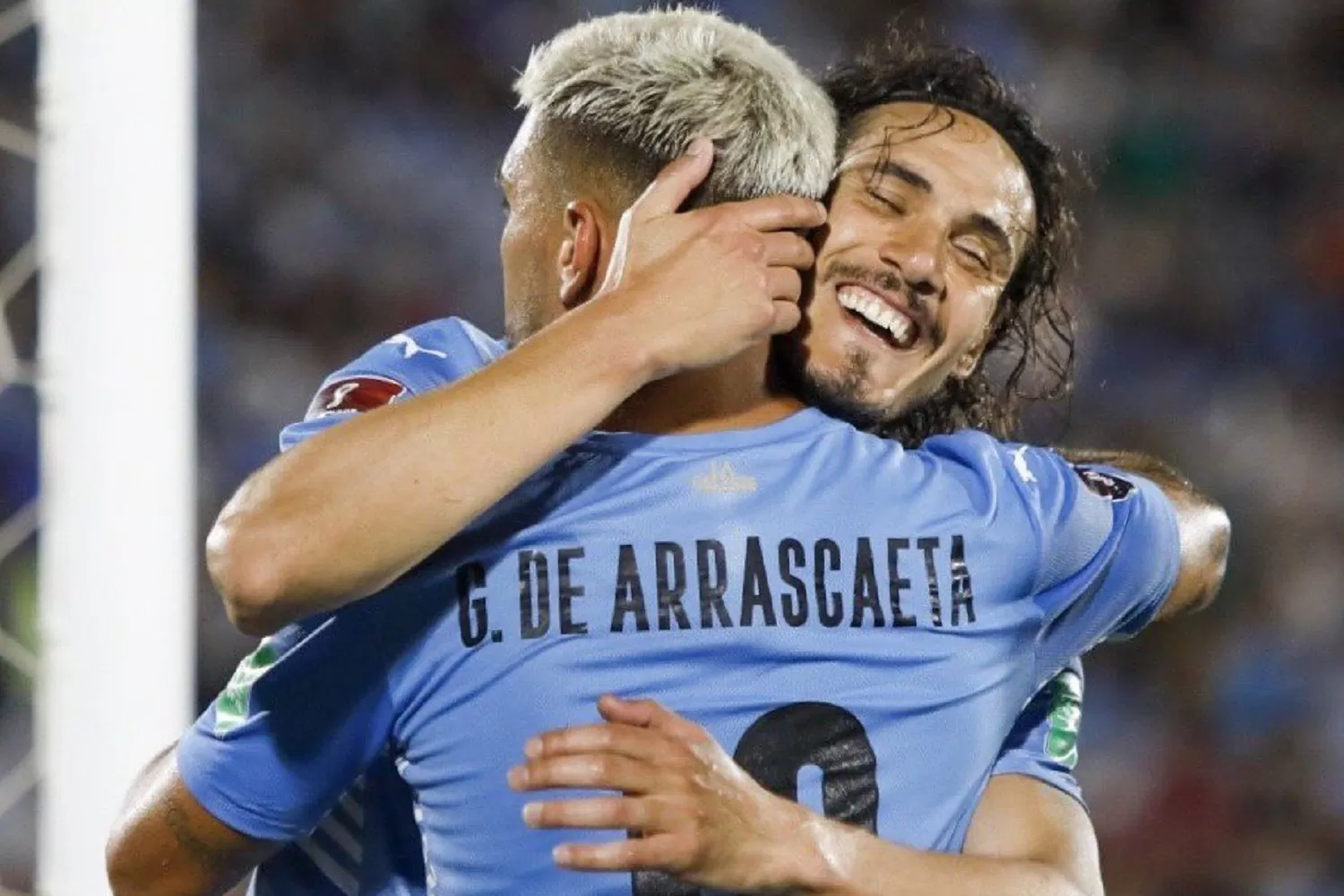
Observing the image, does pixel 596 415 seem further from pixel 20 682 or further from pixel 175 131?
pixel 20 682

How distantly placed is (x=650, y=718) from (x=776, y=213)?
0.47 metres

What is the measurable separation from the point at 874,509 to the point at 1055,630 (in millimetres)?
316

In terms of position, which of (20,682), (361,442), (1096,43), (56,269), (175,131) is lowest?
(20,682)

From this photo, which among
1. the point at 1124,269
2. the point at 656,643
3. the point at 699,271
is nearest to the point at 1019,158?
the point at 699,271

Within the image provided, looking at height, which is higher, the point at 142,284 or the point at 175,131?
the point at 175,131

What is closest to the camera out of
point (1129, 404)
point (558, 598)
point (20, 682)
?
point (558, 598)

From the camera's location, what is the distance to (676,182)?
171cm

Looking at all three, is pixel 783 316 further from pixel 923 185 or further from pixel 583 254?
pixel 923 185

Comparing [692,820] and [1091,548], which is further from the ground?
[1091,548]

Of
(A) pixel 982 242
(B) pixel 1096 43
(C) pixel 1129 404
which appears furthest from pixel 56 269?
(B) pixel 1096 43

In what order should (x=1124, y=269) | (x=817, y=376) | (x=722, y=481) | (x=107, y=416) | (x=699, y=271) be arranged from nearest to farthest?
(x=699, y=271) < (x=722, y=481) < (x=817, y=376) < (x=107, y=416) < (x=1124, y=269)

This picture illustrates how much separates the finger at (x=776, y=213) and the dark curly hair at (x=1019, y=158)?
0.45 m

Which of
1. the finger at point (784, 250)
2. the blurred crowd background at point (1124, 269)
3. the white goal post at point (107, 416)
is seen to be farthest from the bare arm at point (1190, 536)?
the blurred crowd background at point (1124, 269)

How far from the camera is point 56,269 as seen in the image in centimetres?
249
